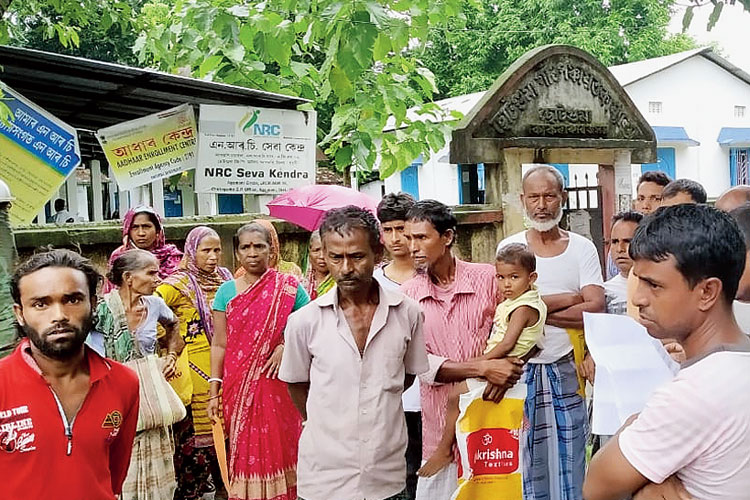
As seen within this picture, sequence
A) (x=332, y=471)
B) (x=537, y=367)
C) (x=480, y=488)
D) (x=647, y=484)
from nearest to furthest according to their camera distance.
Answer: (x=647, y=484), (x=332, y=471), (x=480, y=488), (x=537, y=367)

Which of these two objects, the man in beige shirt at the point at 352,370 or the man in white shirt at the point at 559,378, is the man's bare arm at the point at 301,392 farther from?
the man in white shirt at the point at 559,378

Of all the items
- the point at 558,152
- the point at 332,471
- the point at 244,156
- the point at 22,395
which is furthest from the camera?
the point at 558,152

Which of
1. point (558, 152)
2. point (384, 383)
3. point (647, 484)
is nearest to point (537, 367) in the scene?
point (384, 383)

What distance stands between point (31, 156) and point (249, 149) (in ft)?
5.43

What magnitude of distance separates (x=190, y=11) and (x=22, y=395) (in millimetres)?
2045

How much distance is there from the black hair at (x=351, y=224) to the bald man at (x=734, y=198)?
1.49m

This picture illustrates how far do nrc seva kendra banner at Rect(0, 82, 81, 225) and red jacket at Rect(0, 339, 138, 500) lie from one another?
3.87 metres

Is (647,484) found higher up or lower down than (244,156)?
lower down

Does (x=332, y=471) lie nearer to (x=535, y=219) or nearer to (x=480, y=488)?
(x=480, y=488)

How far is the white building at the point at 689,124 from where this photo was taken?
20.1m

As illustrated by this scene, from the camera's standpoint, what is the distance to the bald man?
11.1 feet

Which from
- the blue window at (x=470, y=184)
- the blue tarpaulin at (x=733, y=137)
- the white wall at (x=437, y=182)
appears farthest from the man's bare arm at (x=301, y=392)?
the blue tarpaulin at (x=733, y=137)

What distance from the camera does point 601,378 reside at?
2.27 metres

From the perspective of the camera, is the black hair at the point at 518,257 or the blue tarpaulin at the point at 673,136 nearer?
the black hair at the point at 518,257
